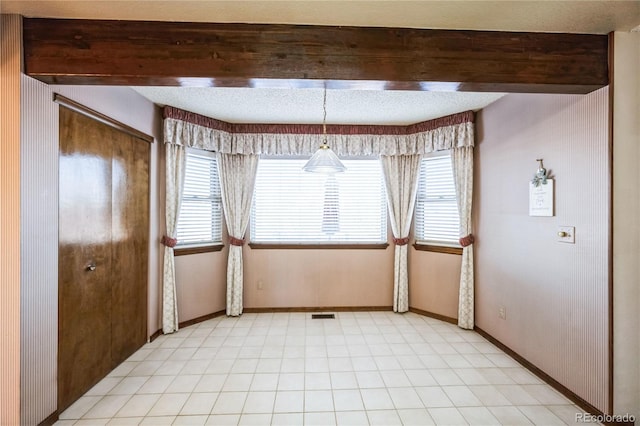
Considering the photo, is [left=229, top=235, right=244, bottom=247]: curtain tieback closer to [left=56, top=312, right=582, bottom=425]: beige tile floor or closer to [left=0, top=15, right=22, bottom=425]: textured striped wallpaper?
[left=56, top=312, right=582, bottom=425]: beige tile floor

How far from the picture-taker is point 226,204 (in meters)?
3.93

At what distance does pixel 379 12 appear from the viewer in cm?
174

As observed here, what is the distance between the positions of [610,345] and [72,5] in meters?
3.99

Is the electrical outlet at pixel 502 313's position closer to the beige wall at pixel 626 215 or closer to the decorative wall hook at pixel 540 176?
the beige wall at pixel 626 215

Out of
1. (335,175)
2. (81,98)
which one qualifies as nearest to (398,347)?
(335,175)

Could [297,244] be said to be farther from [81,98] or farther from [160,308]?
[81,98]

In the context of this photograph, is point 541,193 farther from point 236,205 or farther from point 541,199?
point 236,205

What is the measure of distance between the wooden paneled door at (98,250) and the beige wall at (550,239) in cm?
379

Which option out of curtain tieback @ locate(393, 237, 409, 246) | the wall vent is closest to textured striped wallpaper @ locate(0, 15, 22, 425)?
the wall vent

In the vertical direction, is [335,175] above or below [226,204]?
above

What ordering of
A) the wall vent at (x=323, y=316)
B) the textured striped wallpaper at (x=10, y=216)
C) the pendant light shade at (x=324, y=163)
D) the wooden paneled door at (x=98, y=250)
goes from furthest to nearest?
the wall vent at (x=323, y=316), the pendant light shade at (x=324, y=163), the wooden paneled door at (x=98, y=250), the textured striped wallpaper at (x=10, y=216)

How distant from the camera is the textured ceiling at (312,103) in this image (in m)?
2.94

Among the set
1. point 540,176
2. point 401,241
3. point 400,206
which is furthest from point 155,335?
point 540,176

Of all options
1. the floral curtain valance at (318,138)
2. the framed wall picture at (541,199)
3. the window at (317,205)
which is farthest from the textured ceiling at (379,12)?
the window at (317,205)
